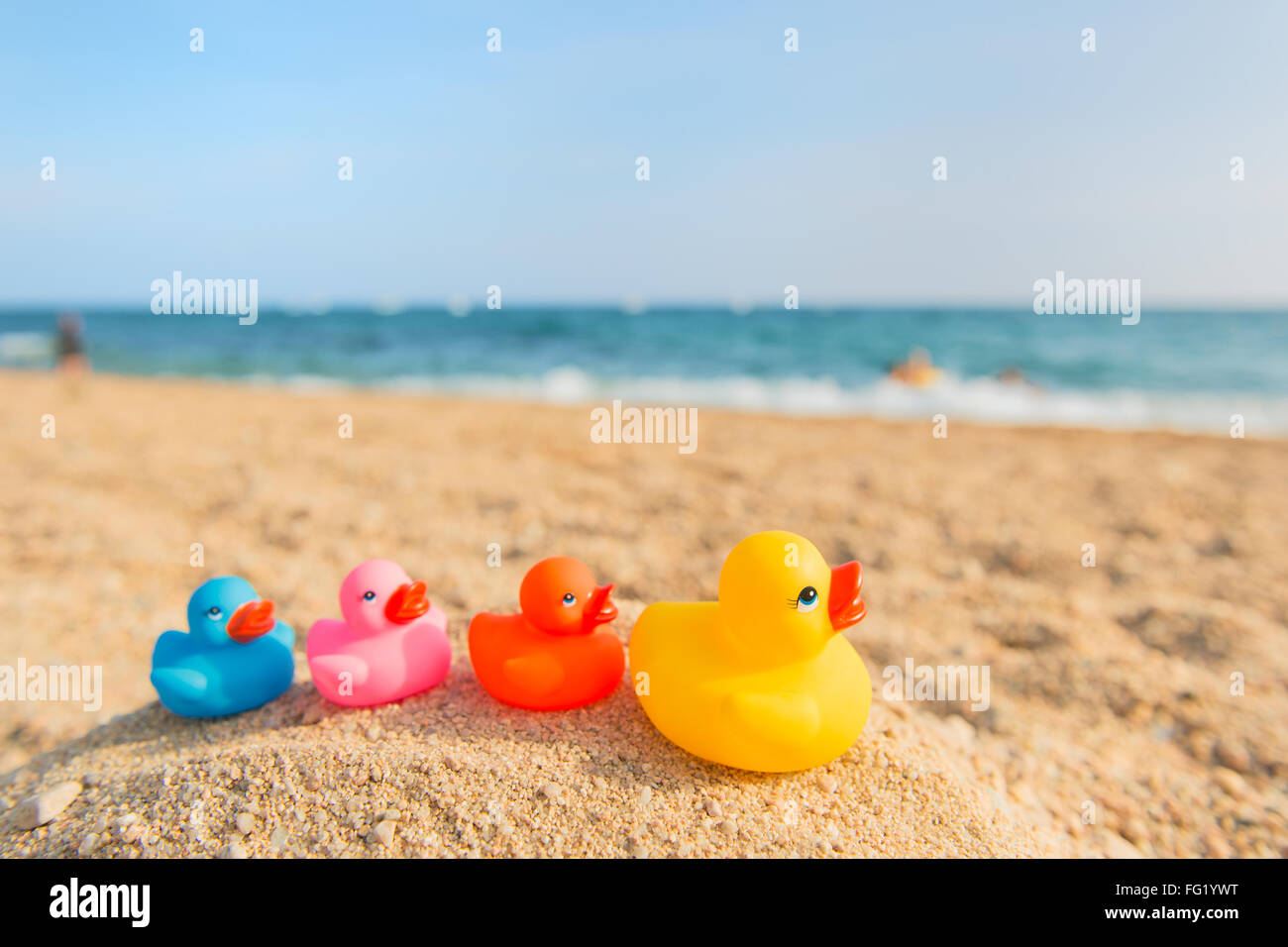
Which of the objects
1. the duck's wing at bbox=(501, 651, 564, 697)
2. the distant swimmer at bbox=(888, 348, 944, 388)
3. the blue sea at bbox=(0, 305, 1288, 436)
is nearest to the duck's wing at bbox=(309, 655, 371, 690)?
the duck's wing at bbox=(501, 651, 564, 697)

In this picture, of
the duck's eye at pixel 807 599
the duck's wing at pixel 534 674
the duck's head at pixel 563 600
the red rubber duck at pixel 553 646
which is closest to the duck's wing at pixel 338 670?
the red rubber duck at pixel 553 646

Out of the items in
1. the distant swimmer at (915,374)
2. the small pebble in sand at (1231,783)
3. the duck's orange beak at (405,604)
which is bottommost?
the small pebble in sand at (1231,783)

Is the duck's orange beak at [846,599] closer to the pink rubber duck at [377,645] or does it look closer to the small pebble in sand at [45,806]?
the pink rubber duck at [377,645]

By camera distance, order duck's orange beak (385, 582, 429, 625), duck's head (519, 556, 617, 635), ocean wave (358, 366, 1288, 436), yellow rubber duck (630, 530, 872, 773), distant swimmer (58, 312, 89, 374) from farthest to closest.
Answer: distant swimmer (58, 312, 89, 374)
ocean wave (358, 366, 1288, 436)
duck's orange beak (385, 582, 429, 625)
duck's head (519, 556, 617, 635)
yellow rubber duck (630, 530, 872, 773)

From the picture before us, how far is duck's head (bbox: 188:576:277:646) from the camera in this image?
2.78 m

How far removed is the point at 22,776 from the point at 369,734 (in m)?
1.36

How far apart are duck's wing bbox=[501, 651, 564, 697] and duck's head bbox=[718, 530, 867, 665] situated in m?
0.64

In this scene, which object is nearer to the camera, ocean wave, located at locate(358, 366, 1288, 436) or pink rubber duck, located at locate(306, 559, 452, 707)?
pink rubber duck, located at locate(306, 559, 452, 707)

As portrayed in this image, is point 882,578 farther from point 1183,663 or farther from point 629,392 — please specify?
point 629,392

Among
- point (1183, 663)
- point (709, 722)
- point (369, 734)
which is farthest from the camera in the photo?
point (1183, 663)

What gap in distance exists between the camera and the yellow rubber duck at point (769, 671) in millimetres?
2318

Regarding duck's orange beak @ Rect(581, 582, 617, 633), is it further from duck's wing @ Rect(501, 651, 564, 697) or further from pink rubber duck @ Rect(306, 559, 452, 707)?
pink rubber duck @ Rect(306, 559, 452, 707)
